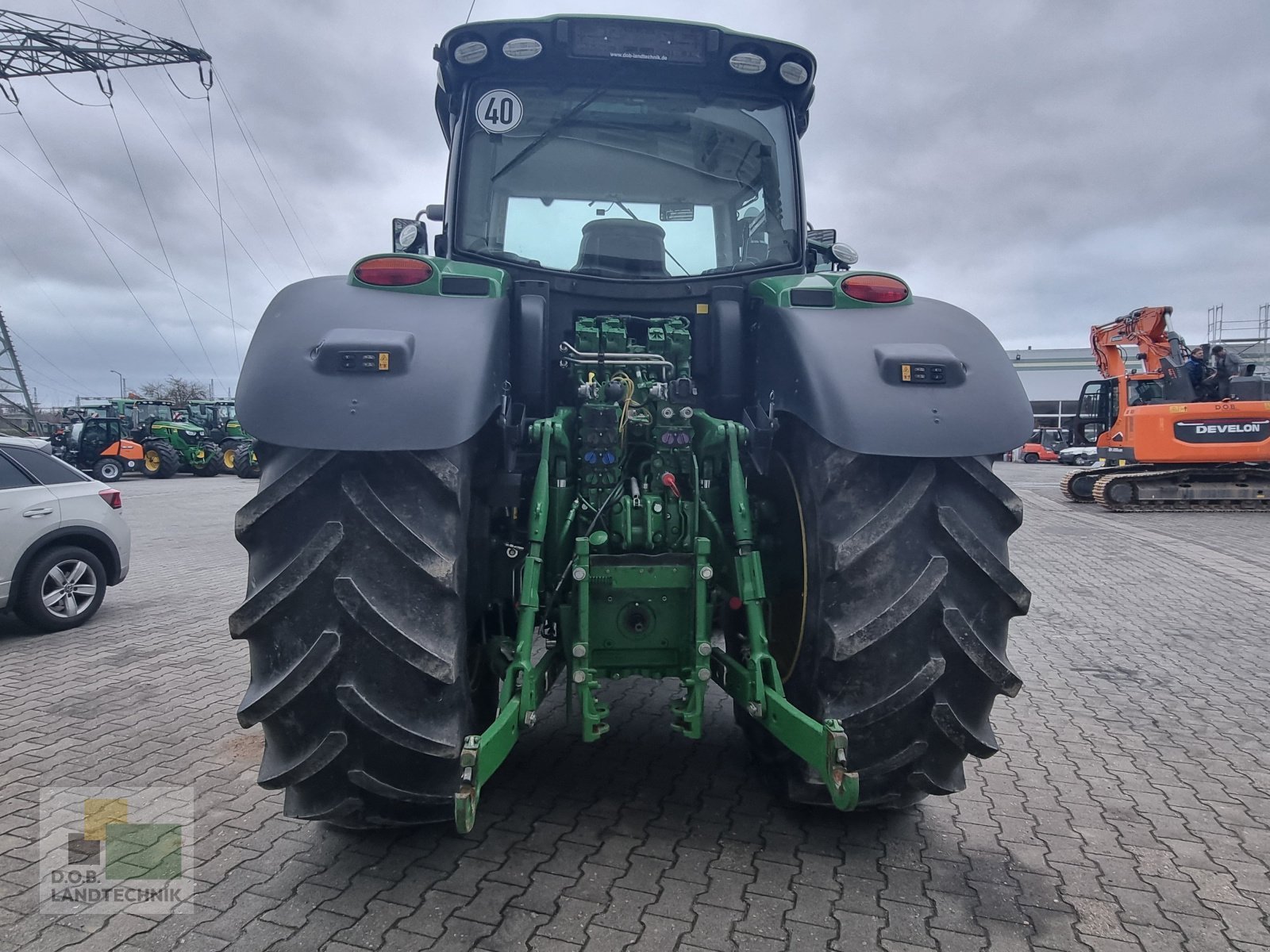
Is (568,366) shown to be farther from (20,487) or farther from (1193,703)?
(20,487)

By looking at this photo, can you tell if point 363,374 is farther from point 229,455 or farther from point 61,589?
point 229,455

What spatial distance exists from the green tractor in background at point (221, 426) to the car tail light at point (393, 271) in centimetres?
2780

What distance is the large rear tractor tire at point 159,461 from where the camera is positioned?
26.4 metres

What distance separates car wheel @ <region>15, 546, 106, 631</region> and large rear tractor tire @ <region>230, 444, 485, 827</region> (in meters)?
5.57

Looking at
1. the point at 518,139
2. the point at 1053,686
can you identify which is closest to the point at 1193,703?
the point at 1053,686

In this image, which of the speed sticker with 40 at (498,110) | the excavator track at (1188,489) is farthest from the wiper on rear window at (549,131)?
the excavator track at (1188,489)

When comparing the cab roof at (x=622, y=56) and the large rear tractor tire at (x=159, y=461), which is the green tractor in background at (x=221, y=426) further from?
the cab roof at (x=622, y=56)

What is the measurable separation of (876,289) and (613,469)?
1.21m

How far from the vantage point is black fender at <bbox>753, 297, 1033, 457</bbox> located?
9.00 feet

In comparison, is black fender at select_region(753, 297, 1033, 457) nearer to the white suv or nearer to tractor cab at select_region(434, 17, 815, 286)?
tractor cab at select_region(434, 17, 815, 286)

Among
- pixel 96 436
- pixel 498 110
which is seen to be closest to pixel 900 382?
pixel 498 110

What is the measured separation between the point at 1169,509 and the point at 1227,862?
15.1 metres

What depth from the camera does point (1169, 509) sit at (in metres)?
16.0

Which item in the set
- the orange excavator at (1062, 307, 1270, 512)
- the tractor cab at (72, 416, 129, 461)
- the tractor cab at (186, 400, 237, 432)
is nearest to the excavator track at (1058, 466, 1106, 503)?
the orange excavator at (1062, 307, 1270, 512)
